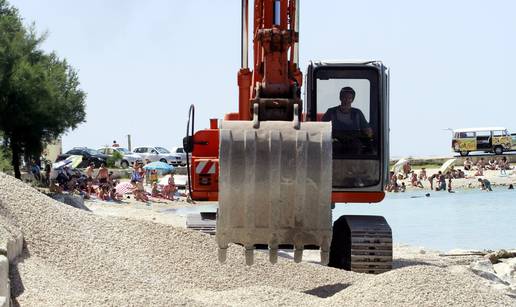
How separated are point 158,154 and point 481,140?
17.7m

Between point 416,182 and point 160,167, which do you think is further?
point 416,182

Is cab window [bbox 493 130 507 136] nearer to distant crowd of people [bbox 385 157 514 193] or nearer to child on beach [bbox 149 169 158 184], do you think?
distant crowd of people [bbox 385 157 514 193]

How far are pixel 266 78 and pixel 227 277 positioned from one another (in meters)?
2.47

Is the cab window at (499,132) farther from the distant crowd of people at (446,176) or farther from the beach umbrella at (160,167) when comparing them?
the beach umbrella at (160,167)

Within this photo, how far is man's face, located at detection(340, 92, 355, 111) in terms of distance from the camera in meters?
13.1

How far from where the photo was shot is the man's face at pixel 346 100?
518 inches

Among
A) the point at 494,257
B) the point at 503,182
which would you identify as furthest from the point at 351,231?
the point at 503,182

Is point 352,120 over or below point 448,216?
over

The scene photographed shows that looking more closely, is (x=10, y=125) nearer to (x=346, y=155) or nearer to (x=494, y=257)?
(x=494, y=257)

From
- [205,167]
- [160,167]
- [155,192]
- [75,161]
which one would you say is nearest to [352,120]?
[205,167]

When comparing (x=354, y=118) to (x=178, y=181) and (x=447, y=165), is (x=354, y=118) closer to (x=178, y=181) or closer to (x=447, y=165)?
(x=178, y=181)

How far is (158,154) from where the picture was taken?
53938 millimetres

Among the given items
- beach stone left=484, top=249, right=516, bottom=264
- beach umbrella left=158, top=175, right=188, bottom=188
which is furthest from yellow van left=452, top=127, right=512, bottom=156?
beach stone left=484, top=249, right=516, bottom=264

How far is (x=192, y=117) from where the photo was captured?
11.9 m
